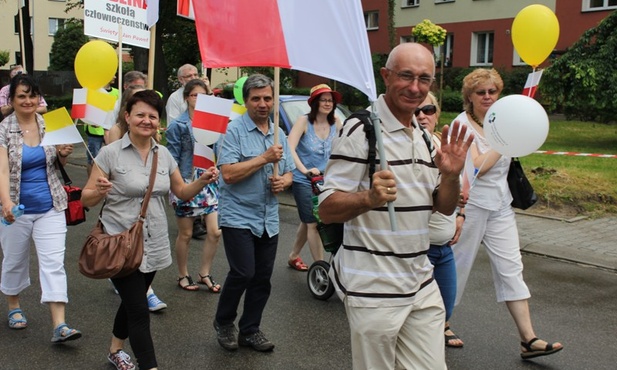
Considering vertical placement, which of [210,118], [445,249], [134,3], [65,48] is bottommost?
[445,249]

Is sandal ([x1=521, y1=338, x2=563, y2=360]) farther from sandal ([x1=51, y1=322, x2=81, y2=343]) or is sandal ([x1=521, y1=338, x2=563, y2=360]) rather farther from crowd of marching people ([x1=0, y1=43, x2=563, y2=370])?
sandal ([x1=51, y1=322, x2=81, y2=343])

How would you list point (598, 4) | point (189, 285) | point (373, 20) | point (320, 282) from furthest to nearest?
point (373, 20) → point (598, 4) → point (189, 285) → point (320, 282)

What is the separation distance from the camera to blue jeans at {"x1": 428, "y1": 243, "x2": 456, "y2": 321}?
14.6 feet

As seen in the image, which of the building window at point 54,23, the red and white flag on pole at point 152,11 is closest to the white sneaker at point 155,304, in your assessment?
the red and white flag on pole at point 152,11

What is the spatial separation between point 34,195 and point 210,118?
1.46 m

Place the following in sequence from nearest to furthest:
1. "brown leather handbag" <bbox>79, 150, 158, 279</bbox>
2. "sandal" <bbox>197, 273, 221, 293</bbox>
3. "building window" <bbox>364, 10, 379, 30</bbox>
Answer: "brown leather handbag" <bbox>79, 150, 158, 279</bbox>
"sandal" <bbox>197, 273, 221, 293</bbox>
"building window" <bbox>364, 10, 379, 30</bbox>

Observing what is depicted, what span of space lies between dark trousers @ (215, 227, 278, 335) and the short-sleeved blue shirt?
0.07 metres

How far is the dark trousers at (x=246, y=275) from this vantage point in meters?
4.71

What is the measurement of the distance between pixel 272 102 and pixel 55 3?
65.3 meters

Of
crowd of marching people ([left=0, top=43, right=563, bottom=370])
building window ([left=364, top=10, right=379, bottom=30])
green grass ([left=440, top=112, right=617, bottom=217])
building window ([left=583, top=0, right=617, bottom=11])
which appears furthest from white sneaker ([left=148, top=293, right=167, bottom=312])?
building window ([left=364, top=10, right=379, bottom=30])

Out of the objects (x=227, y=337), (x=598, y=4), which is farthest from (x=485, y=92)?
(x=598, y=4)

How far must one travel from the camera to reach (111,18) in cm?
655

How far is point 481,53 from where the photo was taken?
34.7 metres

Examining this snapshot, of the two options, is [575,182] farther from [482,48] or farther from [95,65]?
[482,48]
